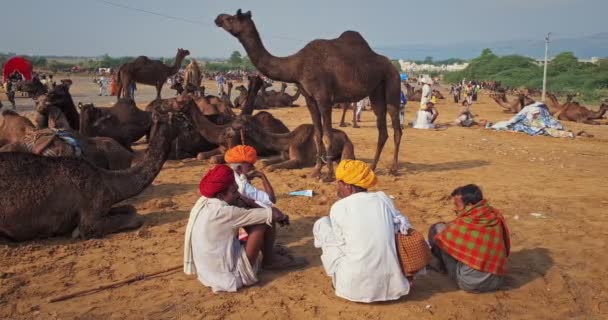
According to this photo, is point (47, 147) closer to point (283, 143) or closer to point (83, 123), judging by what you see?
point (83, 123)

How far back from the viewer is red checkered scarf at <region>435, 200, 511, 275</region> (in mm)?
4820

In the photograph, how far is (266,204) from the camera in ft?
17.8

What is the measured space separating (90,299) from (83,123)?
6881mm

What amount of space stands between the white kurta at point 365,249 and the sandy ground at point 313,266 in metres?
0.20

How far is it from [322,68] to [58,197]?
495 centimetres

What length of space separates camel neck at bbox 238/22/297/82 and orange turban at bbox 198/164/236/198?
4913 millimetres

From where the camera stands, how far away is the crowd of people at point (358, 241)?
14.8 ft

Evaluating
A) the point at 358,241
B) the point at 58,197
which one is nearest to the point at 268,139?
the point at 58,197

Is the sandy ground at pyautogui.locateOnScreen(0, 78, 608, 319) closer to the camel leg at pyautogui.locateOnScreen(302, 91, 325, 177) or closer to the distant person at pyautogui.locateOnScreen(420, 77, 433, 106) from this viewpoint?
the camel leg at pyautogui.locateOnScreen(302, 91, 325, 177)

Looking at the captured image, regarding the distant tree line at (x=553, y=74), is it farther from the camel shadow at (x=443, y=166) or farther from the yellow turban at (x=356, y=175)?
the yellow turban at (x=356, y=175)

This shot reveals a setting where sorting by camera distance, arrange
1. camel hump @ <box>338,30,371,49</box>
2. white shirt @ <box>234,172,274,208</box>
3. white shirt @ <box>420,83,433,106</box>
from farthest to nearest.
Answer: white shirt @ <box>420,83,433,106</box> → camel hump @ <box>338,30,371,49</box> → white shirt @ <box>234,172,274,208</box>

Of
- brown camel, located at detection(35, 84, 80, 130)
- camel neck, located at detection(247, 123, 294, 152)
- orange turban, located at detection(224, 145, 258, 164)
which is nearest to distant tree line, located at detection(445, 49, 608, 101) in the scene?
camel neck, located at detection(247, 123, 294, 152)

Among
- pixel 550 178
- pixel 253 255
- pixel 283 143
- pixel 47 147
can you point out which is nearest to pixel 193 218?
pixel 253 255

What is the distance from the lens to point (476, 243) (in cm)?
484
